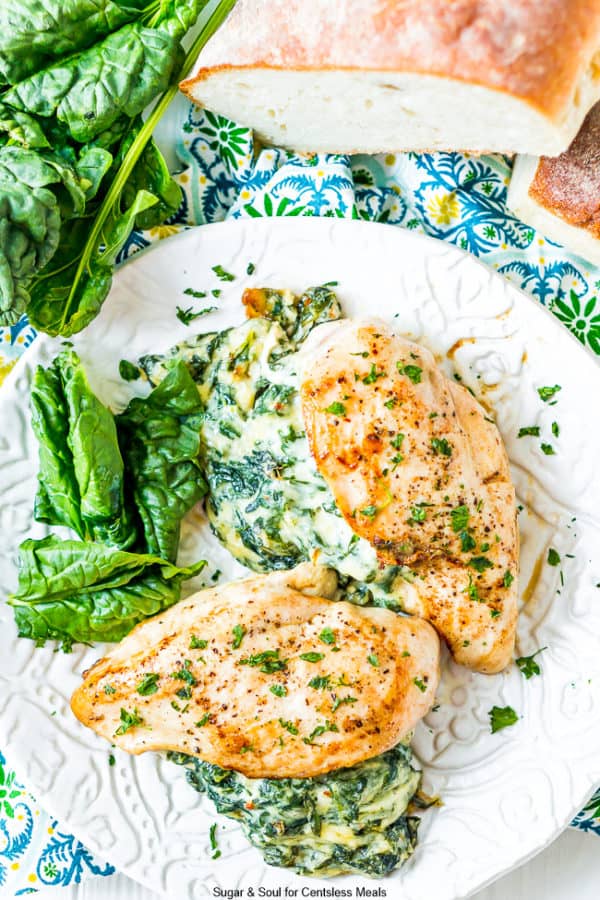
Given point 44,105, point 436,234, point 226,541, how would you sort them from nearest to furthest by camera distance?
point 44,105
point 226,541
point 436,234

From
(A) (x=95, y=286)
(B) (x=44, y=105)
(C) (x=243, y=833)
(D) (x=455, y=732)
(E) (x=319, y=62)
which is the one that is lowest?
(C) (x=243, y=833)

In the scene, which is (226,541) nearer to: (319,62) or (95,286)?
(95,286)

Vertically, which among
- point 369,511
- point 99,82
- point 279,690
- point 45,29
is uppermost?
point 45,29

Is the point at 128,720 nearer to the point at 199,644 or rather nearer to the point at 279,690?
the point at 199,644

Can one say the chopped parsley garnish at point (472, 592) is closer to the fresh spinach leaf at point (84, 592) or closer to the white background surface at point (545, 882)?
the fresh spinach leaf at point (84, 592)

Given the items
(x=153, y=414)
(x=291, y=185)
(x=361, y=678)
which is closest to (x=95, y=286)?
(x=153, y=414)

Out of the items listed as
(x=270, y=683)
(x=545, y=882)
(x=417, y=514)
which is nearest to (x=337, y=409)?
(x=417, y=514)
